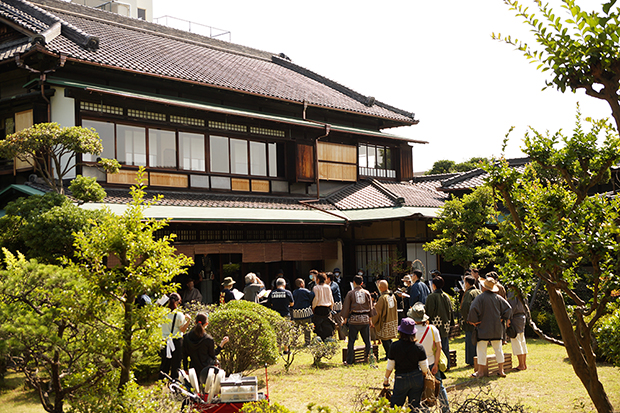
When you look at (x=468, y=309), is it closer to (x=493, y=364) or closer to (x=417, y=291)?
(x=493, y=364)

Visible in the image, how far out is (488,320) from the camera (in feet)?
31.2

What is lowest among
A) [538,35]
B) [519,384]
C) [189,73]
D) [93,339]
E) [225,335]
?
[519,384]

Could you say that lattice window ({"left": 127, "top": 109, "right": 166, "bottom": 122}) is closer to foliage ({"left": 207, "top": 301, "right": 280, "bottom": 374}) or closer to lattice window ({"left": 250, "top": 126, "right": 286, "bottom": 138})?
lattice window ({"left": 250, "top": 126, "right": 286, "bottom": 138})

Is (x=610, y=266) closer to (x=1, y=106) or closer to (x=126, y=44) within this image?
(x=1, y=106)

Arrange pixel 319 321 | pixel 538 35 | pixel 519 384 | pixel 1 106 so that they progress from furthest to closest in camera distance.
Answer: pixel 1 106
pixel 319 321
pixel 519 384
pixel 538 35

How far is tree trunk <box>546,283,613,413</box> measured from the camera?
553 cm

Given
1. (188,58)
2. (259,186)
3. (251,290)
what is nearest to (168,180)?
(259,186)

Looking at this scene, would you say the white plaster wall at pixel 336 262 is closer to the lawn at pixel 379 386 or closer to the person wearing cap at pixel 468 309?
the lawn at pixel 379 386

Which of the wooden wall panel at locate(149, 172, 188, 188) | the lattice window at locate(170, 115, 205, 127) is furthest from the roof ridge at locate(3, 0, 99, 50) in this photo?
the wooden wall panel at locate(149, 172, 188, 188)

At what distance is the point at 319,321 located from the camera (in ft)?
39.5

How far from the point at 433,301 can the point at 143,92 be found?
33.9 feet

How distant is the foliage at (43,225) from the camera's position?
10156 mm

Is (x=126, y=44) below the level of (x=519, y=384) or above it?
above

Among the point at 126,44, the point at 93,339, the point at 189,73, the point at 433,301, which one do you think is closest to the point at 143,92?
the point at 189,73
